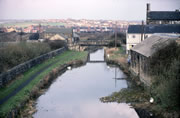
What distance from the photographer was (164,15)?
54625 mm

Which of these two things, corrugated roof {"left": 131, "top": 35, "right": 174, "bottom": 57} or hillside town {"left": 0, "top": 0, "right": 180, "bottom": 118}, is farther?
corrugated roof {"left": 131, "top": 35, "right": 174, "bottom": 57}

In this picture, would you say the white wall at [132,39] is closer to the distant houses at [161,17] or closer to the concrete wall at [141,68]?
the distant houses at [161,17]

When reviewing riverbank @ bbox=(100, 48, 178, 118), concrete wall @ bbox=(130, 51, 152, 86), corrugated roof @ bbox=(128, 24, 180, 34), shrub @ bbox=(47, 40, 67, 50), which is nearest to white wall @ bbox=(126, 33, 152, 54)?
corrugated roof @ bbox=(128, 24, 180, 34)

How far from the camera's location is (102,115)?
51.6ft

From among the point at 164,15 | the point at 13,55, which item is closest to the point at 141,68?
the point at 13,55

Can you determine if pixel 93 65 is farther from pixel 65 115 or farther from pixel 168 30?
pixel 65 115

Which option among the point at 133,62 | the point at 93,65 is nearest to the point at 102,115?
the point at 133,62

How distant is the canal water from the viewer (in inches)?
627

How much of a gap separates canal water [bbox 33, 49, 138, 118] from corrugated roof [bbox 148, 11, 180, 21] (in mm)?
27723

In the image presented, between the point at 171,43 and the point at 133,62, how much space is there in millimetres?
9606

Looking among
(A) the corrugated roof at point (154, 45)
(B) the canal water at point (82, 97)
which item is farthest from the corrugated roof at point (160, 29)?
(A) the corrugated roof at point (154, 45)

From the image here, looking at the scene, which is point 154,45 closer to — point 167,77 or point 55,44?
point 167,77

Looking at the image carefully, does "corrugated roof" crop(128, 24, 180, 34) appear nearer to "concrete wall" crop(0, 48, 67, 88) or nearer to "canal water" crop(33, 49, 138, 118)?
"canal water" crop(33, 49, 138, 118)

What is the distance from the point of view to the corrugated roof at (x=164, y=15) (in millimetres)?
53925
